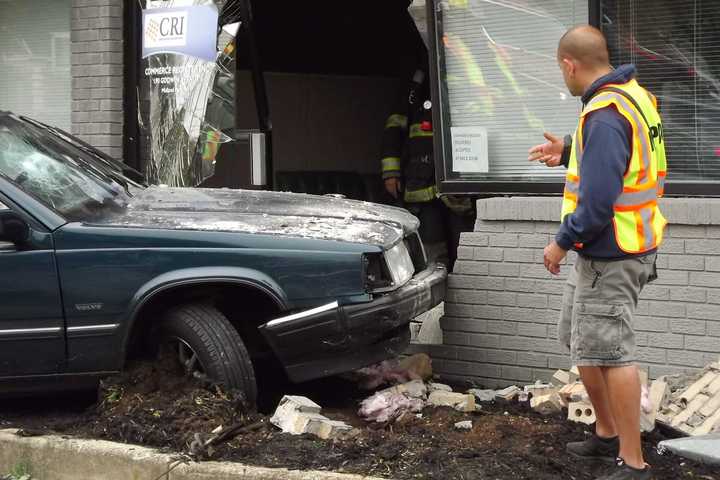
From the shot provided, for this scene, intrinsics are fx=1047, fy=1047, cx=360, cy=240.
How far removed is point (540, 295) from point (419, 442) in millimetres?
1712

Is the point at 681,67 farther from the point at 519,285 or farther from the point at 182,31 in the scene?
the point at 182,31

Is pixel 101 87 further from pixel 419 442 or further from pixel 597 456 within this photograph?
pixel 597 456

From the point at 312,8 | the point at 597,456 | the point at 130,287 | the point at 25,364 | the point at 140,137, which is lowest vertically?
the point at 597,456

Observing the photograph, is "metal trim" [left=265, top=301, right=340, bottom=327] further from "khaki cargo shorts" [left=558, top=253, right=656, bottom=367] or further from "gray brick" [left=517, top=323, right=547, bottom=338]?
"gray brick" [left=517, top=323, right=547, bottom=338]

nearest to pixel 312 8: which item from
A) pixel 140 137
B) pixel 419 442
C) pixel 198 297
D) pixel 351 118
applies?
pixel 351 118

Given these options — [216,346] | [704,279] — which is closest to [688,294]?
[704,279]

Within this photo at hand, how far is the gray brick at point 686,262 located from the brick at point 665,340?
378 millimetres

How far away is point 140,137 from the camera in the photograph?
8.42 meters

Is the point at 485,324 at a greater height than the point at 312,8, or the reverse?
the point at 312,8

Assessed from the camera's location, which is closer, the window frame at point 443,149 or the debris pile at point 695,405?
the debris pile at point 695,405

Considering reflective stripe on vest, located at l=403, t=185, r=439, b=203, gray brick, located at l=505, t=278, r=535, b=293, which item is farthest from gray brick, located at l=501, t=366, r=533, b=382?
reflective stripe on vest, located at l=403, t=185, r=439, b=203

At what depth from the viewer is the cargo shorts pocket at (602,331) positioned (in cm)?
409

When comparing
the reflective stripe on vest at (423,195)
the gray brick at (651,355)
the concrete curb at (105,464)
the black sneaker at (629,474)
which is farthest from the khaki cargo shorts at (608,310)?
the reflective stripe on vest at (423,195)

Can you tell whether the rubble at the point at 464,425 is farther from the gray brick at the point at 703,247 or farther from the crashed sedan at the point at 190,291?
the gray brick at the point at 703,247
